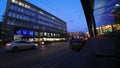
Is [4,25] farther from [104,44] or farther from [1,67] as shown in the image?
[104,44]

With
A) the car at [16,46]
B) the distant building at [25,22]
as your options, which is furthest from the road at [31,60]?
the distant building at [25,22]

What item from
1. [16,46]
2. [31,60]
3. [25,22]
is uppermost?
[25,22]

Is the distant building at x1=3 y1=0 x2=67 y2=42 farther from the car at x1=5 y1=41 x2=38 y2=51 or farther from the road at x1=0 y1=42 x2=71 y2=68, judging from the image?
the road at x1=0 y1=42 x2=71 y2=68

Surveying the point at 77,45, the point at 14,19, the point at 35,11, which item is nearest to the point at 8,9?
the point at 14,19

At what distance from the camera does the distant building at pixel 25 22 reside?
44.2 metres

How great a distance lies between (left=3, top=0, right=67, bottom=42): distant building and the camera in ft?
145

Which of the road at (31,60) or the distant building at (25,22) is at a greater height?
the distant building at (25,22)

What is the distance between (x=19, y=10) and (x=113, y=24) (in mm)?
48034

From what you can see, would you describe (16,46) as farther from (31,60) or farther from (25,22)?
(25,22)

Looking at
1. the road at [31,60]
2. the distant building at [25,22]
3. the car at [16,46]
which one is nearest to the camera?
the road at [31,60]

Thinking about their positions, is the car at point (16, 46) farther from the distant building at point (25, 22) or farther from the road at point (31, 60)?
the distant building at point (25, 22)

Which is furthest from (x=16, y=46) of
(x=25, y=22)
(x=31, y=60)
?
(x=25, y=22)

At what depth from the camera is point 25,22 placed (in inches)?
2223

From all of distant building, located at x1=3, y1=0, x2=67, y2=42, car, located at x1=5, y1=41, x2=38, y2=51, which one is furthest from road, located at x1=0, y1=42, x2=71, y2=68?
distant building, located at x1=3, y1=0, x2=67, y2=42
